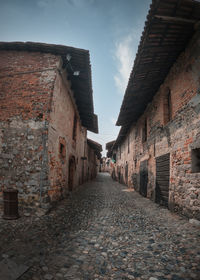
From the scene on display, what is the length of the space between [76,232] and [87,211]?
1.67 m

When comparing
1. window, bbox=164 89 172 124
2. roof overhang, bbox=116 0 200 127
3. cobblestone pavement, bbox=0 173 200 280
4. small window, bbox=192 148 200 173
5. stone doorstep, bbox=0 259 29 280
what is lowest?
cobblestone pavement, bbox=0 173 200 280

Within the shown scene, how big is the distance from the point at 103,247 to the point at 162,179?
4.10 meters

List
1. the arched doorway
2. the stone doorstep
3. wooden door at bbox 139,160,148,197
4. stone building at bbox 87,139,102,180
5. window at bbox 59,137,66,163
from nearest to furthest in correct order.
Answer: the stone doorstep, window at bbox 59,137,66,163, wooden door at bbox 139,160,148,197, the arched doorway, stone building at bbox 87,139,102,180

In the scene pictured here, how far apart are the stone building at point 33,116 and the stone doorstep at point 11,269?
247 cm

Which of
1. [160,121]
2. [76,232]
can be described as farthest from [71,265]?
[160,121]

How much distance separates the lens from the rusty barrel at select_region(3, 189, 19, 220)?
13.7ft

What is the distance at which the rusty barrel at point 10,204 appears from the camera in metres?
4.18

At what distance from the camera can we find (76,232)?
3408 mm

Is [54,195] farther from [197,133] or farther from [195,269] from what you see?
[197,133]

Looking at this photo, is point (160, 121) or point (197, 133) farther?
point (160, 121)

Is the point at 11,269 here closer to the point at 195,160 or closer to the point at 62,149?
the point at 195,160

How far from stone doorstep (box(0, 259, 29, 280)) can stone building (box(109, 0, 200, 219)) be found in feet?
12.8

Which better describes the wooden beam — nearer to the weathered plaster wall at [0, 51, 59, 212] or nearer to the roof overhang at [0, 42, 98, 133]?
the roof overhang at [0, 42, 98, 133]

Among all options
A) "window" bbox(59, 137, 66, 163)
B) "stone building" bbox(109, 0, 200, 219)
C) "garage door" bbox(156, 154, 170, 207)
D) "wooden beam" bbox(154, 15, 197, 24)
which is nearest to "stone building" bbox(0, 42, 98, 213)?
"window" bbox(59, 137, 66, 163)
